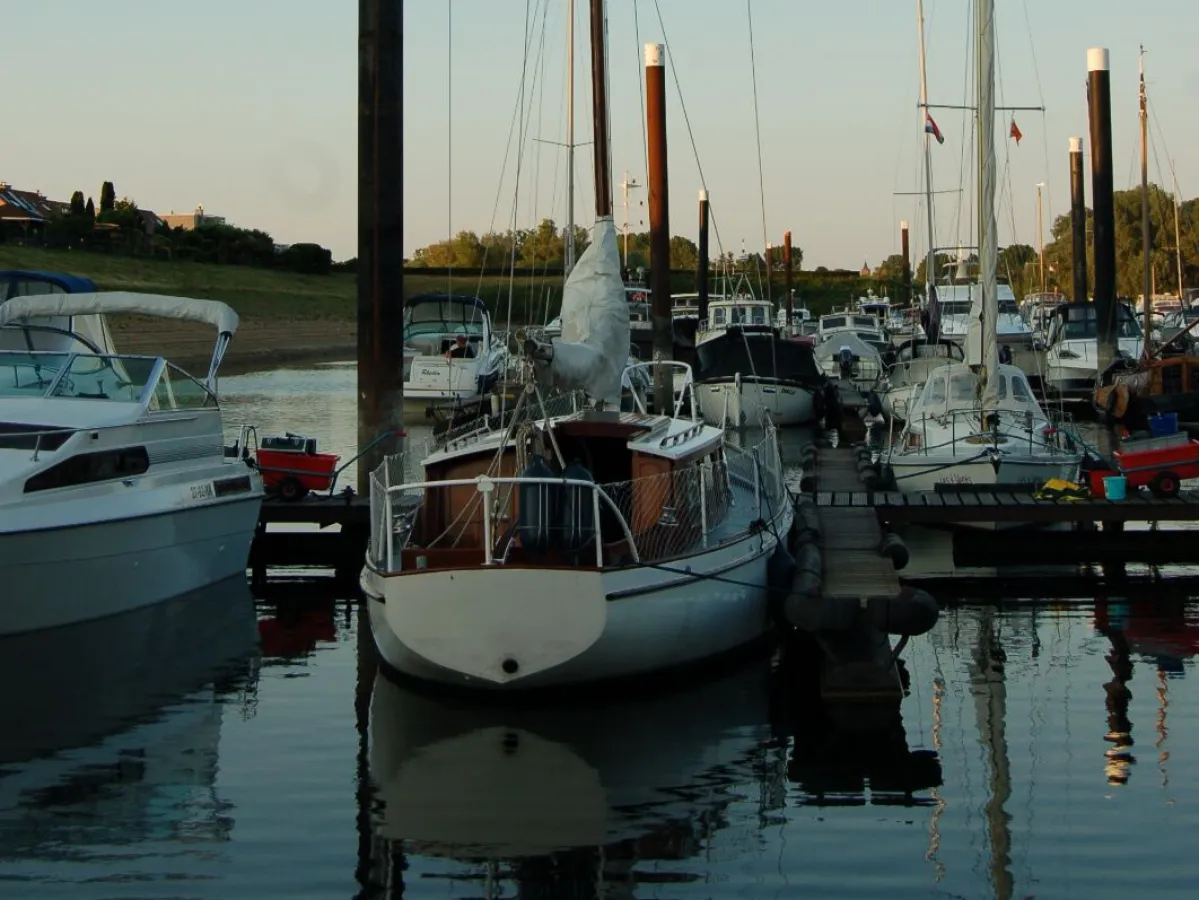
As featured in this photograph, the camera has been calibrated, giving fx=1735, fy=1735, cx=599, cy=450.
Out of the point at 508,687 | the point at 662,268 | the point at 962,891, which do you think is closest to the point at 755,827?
the point at 962,891

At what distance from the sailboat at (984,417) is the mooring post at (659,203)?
33.9 ft

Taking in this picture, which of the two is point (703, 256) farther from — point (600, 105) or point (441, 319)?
point (600, 105)

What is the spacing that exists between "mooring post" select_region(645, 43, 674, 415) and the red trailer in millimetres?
15839

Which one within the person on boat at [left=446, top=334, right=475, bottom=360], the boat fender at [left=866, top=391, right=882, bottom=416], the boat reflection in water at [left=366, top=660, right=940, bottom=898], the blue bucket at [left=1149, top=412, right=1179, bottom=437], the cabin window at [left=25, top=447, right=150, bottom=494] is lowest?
the boat reflection in water at [left=366, top=660, right=940, bottom=898]

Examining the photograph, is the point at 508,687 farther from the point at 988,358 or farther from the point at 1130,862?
the point at 988,358

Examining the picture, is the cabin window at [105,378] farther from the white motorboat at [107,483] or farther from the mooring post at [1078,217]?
the mooring post at [1078,217]

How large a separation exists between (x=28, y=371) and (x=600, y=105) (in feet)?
21.9

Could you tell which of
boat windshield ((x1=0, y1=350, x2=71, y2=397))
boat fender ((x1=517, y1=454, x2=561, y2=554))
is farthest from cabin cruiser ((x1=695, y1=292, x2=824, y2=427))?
boat fender ((x1=517, y1=454, x2=561, y2=554))

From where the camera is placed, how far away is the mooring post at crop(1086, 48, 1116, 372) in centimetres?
4497

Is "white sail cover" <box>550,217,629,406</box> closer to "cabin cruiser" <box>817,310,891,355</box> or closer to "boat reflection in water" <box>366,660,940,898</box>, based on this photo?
"boat reflection in water" <box>366,660,940,898</box>

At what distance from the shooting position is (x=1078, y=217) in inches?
2301

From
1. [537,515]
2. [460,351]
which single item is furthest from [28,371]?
[460,351]

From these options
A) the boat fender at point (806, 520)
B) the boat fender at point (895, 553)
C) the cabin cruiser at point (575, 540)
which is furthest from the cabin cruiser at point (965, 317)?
the cabin cruiser at point (575, 540)

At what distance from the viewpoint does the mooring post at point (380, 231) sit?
72.4 ft
